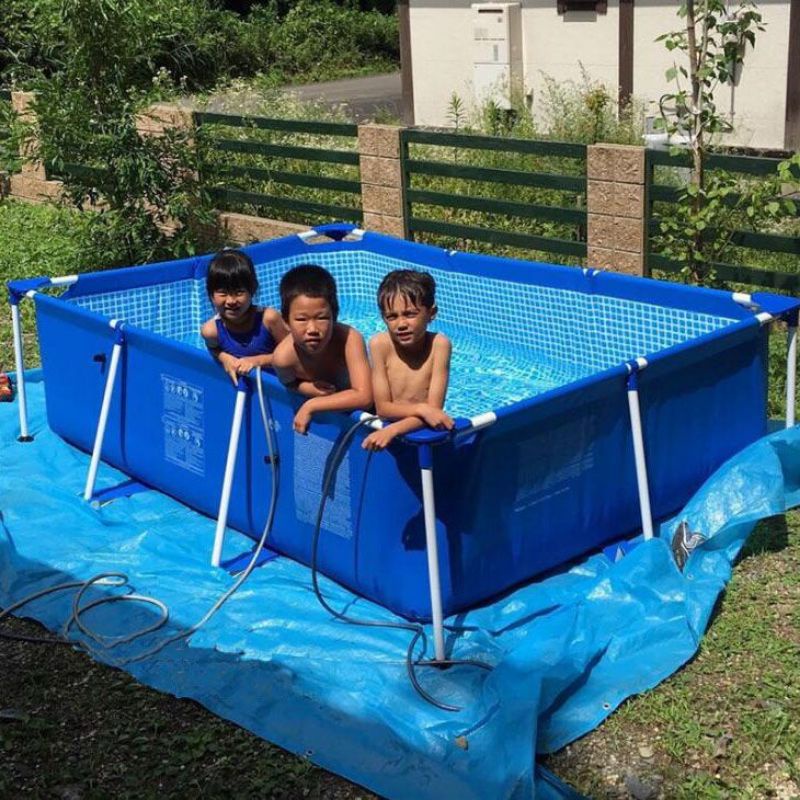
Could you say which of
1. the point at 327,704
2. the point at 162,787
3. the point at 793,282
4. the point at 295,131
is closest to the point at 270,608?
the point at 327,704

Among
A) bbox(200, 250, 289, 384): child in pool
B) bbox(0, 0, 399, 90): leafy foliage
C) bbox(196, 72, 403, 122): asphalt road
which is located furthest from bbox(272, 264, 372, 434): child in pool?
bbox(0, 0, 399, 90): leafy foliage

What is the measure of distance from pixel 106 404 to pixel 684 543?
3.03 meters

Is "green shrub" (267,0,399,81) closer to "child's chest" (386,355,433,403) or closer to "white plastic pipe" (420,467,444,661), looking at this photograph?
"child's chest" (386,355,433,403)

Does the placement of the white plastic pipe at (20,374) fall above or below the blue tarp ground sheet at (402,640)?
above

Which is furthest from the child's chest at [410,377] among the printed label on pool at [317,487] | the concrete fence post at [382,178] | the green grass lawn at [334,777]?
the concrete fence post at [382,178]

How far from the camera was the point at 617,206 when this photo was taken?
843 cm

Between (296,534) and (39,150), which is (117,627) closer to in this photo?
(296,534)

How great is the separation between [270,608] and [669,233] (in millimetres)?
4064

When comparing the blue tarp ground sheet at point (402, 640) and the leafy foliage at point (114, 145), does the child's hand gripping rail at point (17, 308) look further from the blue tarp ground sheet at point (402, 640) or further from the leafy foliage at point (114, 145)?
the leafy foliage at point (114, 145)

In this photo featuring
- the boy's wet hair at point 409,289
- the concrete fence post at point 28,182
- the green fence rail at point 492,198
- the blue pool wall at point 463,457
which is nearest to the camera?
the blue pool wall at point 463,457

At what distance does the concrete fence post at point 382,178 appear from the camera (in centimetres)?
995

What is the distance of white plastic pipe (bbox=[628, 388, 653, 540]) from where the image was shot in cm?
539

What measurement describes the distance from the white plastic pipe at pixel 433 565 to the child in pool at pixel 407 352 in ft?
1.19

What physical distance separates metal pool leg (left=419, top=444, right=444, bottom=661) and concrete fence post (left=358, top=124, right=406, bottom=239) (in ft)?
18.4
